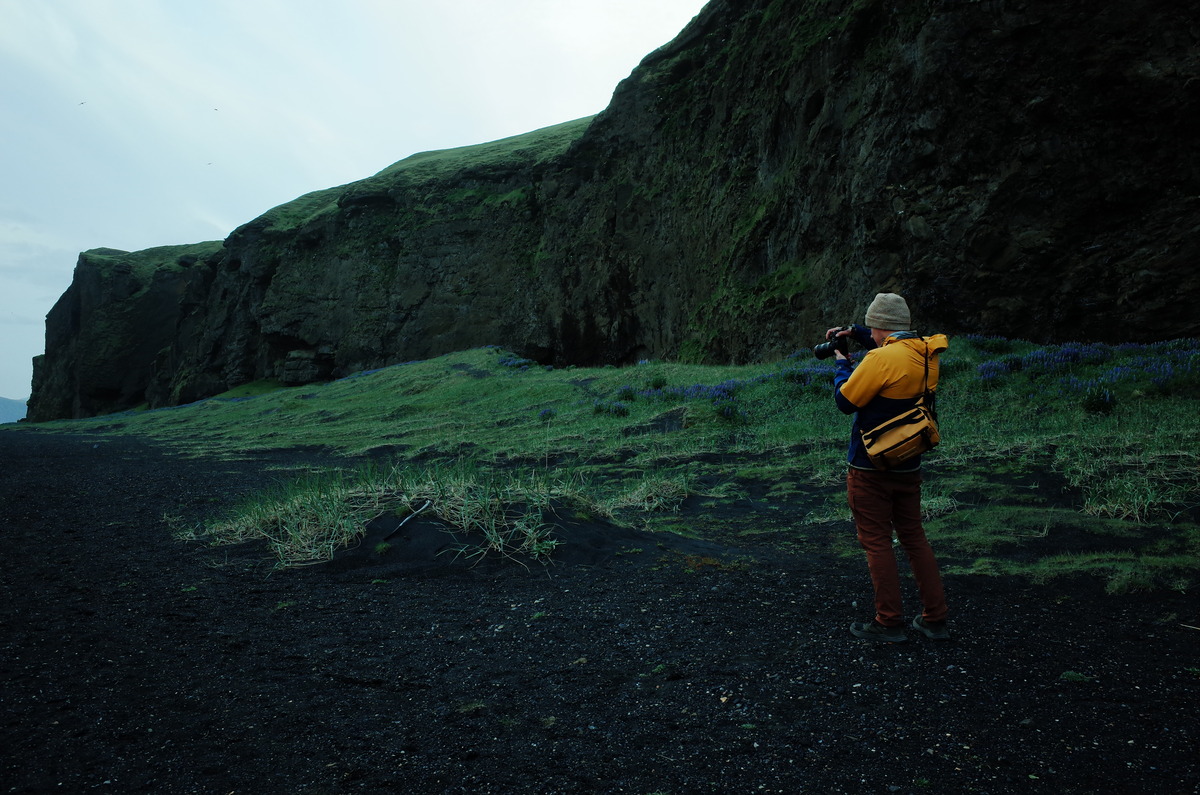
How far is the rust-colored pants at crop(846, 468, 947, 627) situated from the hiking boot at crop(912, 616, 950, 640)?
3 cm

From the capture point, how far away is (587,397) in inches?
627

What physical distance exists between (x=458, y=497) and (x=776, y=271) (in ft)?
46.2

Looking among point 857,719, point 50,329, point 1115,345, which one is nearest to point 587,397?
point 1115,345

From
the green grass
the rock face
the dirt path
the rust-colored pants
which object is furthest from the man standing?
the rock face

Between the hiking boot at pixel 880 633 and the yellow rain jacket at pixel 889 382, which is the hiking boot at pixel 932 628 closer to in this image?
the hiking boot at pixel 880 633

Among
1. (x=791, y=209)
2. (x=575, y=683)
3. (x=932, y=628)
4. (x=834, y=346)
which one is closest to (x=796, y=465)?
(x=834, y=346)

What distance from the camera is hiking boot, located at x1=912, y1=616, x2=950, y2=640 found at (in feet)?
11.9

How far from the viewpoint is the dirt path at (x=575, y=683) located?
2.51m

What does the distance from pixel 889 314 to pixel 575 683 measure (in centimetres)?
278

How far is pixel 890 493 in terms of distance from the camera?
3.82m

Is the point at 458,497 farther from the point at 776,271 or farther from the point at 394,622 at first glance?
the point at 776,271

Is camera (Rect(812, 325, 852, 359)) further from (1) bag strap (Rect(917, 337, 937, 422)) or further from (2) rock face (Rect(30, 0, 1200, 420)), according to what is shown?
(2) rock face (Rect(30, 0, 1200, 420))

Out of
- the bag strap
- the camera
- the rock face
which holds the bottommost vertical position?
the bag strap

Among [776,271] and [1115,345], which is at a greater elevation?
[776,271]
